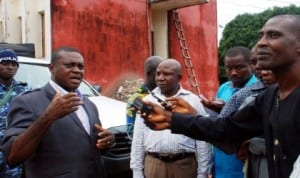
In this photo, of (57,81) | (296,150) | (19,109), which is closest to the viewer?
(296,150)

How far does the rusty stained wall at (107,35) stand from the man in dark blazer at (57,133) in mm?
9683

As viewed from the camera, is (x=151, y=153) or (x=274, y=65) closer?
(x=274, y=65)

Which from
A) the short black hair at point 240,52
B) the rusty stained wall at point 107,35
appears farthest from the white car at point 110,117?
the rusty stained wall at point 107,35

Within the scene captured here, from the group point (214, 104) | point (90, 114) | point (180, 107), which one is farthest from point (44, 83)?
point (180, 107)

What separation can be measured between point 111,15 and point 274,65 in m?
12.4

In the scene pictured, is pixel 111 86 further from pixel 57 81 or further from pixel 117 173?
pixel 57 81

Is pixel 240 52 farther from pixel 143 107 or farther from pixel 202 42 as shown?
pixel 202 42

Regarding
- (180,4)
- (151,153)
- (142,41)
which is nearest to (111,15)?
(142,41)

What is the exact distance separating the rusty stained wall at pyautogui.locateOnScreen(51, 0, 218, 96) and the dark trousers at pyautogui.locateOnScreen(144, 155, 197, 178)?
924 cm

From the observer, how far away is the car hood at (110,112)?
218 inches

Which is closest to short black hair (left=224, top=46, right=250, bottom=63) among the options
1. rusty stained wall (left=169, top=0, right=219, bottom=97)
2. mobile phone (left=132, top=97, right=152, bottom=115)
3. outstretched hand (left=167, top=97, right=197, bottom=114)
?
outstretched hand (left=167, top=97, right=197, bottom=114)

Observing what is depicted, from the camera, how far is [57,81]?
345 centimetres

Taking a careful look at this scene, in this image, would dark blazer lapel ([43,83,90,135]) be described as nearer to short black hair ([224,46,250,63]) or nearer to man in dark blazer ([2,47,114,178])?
man in dark blazer ([2,47,114,178])

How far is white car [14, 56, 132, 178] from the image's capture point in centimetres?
523
